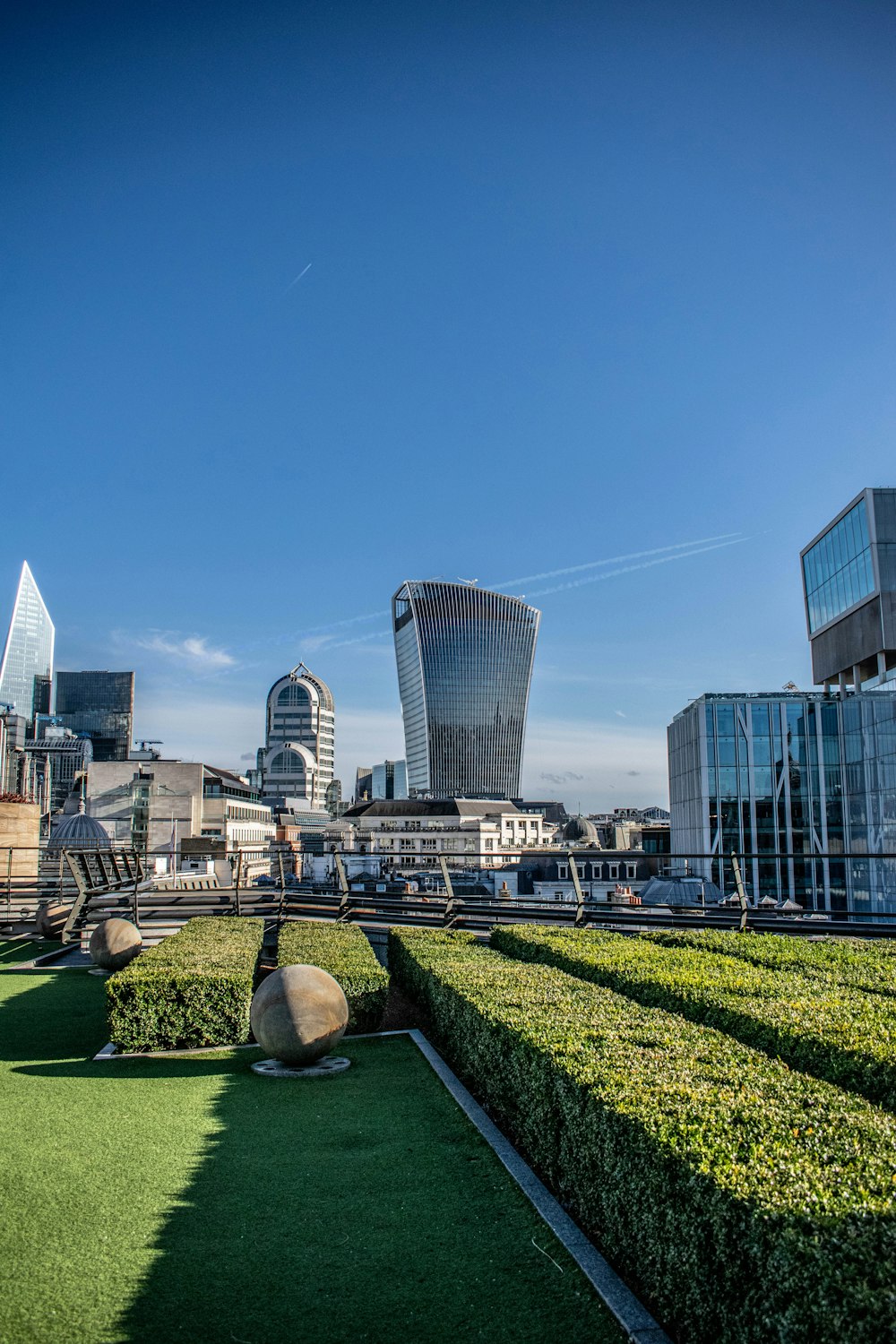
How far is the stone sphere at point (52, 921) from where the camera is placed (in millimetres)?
17891

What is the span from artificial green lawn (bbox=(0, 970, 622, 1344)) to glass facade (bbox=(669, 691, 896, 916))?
146ft

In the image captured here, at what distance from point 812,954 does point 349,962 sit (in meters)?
5.74

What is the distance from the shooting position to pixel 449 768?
161 metres

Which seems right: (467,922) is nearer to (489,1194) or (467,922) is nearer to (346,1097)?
(346,1097)

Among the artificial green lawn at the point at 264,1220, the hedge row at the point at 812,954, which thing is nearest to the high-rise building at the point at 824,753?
the hedge row at the point at 812,954

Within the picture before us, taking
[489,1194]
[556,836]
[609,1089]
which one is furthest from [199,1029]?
[556,836]

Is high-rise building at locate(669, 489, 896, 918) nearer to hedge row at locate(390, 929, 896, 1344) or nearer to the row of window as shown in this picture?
the row of window

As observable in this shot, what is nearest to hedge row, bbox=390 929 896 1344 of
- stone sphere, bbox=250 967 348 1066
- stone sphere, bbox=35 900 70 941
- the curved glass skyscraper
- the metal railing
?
stone sphere, bbox=250 967 348 1066

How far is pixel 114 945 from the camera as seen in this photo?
47.5 feet

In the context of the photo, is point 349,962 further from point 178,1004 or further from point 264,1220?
point 264,1220

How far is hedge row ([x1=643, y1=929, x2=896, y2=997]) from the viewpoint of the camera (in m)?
8.85

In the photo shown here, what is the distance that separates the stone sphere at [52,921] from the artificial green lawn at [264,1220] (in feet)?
32.5

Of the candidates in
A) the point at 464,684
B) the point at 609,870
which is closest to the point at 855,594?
the point at 609,870

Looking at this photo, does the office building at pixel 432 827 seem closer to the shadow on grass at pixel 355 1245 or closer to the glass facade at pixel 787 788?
the glass facade at pixel 787 788
